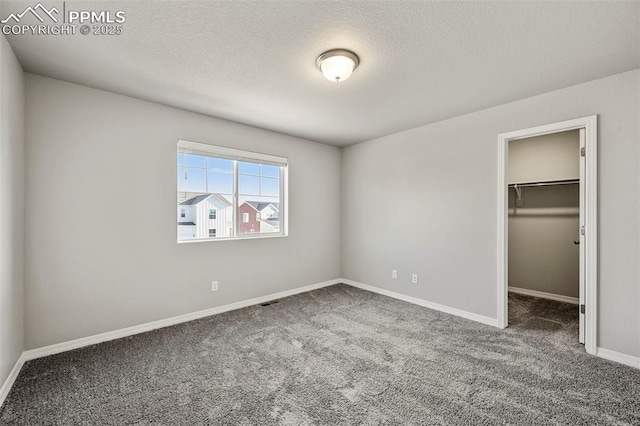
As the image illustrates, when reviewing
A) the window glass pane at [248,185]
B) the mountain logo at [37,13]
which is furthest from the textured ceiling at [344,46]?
the window glass pane at [248,185]

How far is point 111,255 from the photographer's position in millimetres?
2877

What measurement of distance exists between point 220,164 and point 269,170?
78 centimetres

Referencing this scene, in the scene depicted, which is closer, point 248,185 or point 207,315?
point 207,315

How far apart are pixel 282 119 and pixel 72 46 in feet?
6.91

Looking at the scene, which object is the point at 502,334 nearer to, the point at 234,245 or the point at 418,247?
the point at 418,247

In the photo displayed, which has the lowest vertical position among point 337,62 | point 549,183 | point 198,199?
point 198,199

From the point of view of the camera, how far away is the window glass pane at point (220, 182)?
369cm

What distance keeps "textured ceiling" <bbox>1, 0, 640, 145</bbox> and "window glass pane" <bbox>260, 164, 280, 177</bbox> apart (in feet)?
3.66

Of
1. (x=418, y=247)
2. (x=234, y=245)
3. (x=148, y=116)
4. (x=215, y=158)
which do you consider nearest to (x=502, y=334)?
(x=418, y=247)

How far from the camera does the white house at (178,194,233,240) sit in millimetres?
3473

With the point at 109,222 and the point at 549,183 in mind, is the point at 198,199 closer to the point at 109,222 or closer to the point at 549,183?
the point at 109,222

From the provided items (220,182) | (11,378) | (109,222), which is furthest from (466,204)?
(11,378)

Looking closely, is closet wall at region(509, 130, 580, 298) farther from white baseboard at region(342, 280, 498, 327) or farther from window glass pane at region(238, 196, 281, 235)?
window glass pane at region(238, 196, 281, 235)

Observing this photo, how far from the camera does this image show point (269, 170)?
4.31 metres
